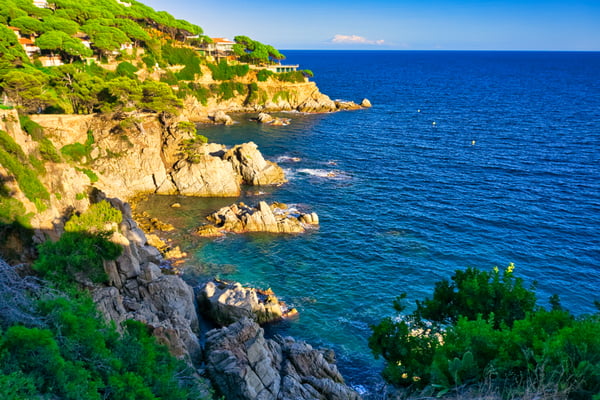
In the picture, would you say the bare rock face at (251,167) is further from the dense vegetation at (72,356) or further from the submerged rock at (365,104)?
the submerged rock at (365,104)

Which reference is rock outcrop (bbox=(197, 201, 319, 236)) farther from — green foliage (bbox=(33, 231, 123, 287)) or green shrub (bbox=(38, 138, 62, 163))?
green foliage (bbox=(33, 231, 123, 287))

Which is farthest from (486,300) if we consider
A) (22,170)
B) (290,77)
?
(290,77)

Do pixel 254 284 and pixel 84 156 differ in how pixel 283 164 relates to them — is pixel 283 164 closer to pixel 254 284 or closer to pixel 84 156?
pixel 84 156

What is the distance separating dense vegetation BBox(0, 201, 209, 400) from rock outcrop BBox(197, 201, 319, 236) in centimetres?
2727

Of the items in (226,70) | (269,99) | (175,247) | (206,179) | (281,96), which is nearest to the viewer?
(175,247)

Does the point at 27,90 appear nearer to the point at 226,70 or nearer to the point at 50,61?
the point at 50,61

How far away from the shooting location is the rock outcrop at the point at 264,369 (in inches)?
847

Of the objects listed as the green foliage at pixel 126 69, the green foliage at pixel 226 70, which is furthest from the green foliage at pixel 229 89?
the green foliage at pixel 126 69

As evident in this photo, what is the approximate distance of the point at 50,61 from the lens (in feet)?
Answer: 255

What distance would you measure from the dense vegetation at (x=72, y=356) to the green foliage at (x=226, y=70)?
105 metres

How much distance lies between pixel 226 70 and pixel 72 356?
380 feet

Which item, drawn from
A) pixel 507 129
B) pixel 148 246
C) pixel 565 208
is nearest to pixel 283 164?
pixel 148 246

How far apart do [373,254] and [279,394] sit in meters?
25.3

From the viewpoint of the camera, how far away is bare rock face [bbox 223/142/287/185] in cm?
6456
